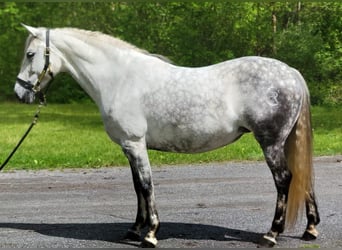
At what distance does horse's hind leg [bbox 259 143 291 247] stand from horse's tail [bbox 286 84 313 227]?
0.16 meters

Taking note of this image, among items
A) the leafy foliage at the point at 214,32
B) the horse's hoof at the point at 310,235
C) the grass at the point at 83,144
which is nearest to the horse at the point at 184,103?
the horse's hoof at the point at 310,235

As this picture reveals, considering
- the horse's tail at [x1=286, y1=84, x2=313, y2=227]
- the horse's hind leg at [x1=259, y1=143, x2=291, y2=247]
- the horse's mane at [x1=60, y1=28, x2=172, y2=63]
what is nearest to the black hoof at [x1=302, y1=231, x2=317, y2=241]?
the horse's tail at [x1=286, y1=84, x2=313, y2=227]

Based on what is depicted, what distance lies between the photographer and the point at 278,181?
19.8ft

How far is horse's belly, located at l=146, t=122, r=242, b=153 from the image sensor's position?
239 inches

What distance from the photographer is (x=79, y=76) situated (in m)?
6.45

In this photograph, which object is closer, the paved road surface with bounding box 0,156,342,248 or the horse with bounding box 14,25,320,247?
the horse with bounding box 14,25,320,247

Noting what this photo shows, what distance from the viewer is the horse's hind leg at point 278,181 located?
19.7ft

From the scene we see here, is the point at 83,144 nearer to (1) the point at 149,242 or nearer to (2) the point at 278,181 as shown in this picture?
(1) the point at 149,242

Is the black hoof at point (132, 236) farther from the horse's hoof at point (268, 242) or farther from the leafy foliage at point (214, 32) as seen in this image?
the leafy foliage at point (214, 32)

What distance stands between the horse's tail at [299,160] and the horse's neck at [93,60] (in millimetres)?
1663

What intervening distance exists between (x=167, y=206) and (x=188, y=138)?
2.18 metres

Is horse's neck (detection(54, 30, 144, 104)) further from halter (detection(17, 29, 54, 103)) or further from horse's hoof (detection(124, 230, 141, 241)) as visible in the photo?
horse's hoof (detection(124, 230, 141, 241))

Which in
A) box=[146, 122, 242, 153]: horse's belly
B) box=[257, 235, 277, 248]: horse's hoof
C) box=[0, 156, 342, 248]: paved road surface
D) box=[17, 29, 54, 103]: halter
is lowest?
box=[0, 156, 342, 248]: paved road surface

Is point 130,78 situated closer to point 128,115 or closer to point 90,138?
point 128,115
